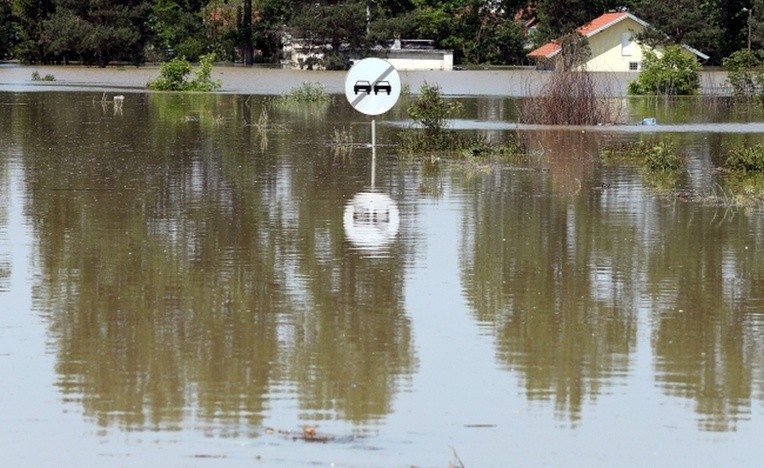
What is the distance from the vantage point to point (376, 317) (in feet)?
35.7

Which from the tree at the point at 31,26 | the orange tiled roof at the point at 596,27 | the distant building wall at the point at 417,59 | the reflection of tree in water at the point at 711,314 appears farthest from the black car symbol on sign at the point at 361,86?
the tree at the point at 31,26

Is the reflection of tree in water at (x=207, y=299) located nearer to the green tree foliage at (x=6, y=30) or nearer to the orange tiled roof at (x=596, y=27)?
the orange tiled roof at (x=596, y=27)

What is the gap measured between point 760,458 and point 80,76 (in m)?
75.6

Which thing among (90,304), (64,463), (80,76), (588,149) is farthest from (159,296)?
(80,76)

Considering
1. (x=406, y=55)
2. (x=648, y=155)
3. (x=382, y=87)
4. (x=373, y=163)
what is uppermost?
(x=406, y=55)

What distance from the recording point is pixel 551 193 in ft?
61.1

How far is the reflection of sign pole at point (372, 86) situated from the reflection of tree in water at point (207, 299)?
4.17 metres

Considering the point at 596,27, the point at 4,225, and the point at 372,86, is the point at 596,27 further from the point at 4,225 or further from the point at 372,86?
the point at 4,225

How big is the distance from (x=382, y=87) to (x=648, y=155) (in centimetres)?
453

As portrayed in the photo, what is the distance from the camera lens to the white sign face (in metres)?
24.4

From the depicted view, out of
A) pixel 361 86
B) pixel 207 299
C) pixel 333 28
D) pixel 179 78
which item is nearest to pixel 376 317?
pixel 207 299

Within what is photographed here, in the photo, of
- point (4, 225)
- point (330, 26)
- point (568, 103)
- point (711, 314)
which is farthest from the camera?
point (330, 26)

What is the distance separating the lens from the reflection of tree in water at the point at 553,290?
9.36 metres

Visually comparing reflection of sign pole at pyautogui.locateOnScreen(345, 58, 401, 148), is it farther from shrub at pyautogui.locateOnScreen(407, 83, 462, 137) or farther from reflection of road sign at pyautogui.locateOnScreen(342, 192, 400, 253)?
reflection of road sign at pyautogui.locateOnScreen(342, 192, 400, 253)
